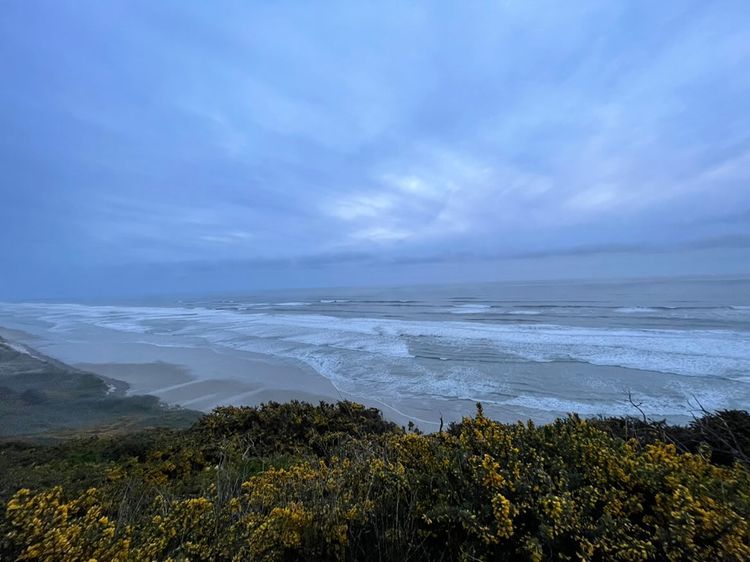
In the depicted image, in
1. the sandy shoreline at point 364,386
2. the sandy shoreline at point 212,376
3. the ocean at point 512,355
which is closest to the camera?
the sandy shoreline at point 364,386

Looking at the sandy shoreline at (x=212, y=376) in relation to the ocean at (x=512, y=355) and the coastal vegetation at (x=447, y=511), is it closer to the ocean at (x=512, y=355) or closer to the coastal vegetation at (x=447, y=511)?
the ocean at (x=512, y=355)

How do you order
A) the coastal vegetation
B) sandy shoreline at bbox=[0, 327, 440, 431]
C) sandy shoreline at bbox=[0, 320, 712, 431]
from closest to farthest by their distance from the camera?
1. the coastal vegetation
2. sandy shoreline at bbox=[0, 320, 712, 431]
3. sandy shoreline at bbox=[0, 327, 440, 431]

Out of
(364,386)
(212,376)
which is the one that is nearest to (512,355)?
(364,386)

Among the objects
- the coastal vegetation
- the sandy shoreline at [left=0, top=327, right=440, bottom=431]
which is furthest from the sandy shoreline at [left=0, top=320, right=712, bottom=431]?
the coastal vegetation

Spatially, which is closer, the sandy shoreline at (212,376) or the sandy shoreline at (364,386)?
the sandy shoreline at (364,386)

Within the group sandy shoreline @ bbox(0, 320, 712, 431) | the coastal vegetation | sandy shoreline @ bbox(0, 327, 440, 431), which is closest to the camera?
the coastal vegetation

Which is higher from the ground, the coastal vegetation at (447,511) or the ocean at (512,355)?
the coastal vegetation at (447,511)

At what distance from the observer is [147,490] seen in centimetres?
352

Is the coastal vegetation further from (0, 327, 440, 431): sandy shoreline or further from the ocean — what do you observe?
(0, 327, 440, 431): sandy shoreline

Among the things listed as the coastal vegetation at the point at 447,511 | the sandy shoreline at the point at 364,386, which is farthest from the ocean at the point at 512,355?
the coastal vegetation at the point at 447,511

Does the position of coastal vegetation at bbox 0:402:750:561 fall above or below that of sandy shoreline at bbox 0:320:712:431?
above

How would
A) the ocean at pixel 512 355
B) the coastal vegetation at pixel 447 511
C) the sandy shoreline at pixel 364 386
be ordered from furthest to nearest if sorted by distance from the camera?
the ocean at pixel 512 355 → the sandy shoreline at pixel 364 386 → the coastal vegetation at pixel 447 511

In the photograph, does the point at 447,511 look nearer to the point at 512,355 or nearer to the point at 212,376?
the point at 212,376

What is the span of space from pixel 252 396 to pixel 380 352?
721 cm
